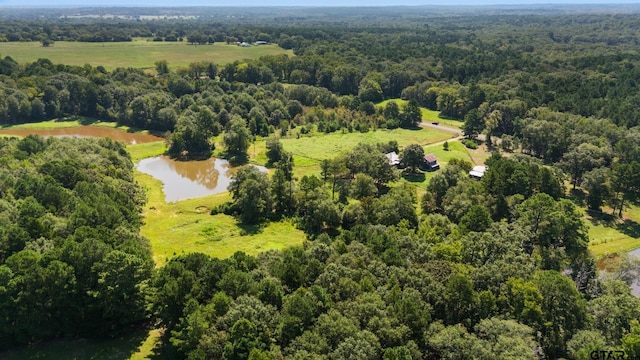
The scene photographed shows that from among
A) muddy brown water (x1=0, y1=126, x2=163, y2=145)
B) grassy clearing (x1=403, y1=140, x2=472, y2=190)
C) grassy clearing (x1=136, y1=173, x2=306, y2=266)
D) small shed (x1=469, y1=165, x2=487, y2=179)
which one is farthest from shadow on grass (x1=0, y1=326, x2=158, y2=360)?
muddy brown water (x1=0, y1=126, x2=163, y2=145)

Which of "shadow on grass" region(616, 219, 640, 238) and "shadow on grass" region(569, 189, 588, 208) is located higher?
"shadow on grass" region(569, 189, 588, 208)

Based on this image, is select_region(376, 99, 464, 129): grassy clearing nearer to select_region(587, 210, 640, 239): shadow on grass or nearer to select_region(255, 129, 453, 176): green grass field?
select_region(255, 129, 453, 176): green grass field

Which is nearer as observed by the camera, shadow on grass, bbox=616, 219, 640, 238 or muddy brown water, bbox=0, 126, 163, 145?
shadow on grass, bbox=616, 219, 640, 238

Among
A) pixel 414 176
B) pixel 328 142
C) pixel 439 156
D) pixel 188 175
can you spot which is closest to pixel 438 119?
pixel 439 156

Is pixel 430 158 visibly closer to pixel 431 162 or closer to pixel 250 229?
pixel 431 162

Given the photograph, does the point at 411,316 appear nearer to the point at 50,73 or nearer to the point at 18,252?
the point at 18,252

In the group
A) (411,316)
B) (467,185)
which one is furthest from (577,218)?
(411,316)

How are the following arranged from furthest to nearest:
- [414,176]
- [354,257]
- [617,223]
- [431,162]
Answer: [431,162]
[414,176]
[617,223]
[354,257]
